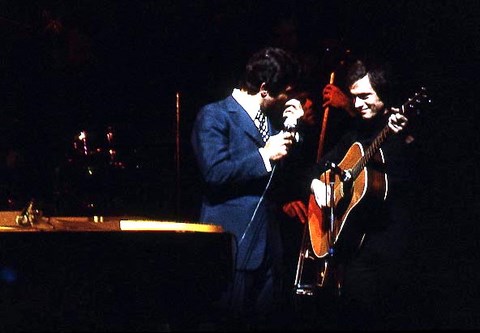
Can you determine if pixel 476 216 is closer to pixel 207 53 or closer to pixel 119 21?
pixel 207 53

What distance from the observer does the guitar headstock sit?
388 cm

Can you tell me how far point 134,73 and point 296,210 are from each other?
187 cm

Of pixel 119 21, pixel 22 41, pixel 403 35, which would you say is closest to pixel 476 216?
pixel 403 35

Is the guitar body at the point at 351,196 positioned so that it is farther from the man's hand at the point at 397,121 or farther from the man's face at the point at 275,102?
the man's face at the point at 275,102

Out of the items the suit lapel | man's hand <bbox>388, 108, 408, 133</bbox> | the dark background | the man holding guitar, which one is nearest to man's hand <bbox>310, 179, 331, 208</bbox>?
the man holding guitar

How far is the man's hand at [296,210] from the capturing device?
5.11 metres

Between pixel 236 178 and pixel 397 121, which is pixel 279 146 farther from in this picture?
pixel 397 121

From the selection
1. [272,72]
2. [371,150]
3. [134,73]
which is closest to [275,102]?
[272,72]

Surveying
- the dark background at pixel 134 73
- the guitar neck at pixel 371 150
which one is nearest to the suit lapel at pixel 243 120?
the guitar neck at pixel 371 150

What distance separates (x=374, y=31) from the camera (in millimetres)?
5406

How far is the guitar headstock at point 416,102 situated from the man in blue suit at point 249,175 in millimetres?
603

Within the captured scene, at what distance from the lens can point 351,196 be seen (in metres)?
4.34

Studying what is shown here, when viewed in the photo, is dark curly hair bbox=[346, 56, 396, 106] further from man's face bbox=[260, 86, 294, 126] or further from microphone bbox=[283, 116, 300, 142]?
microphone bbox=[283, 116, 300, 142]

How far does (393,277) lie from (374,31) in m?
2.19
